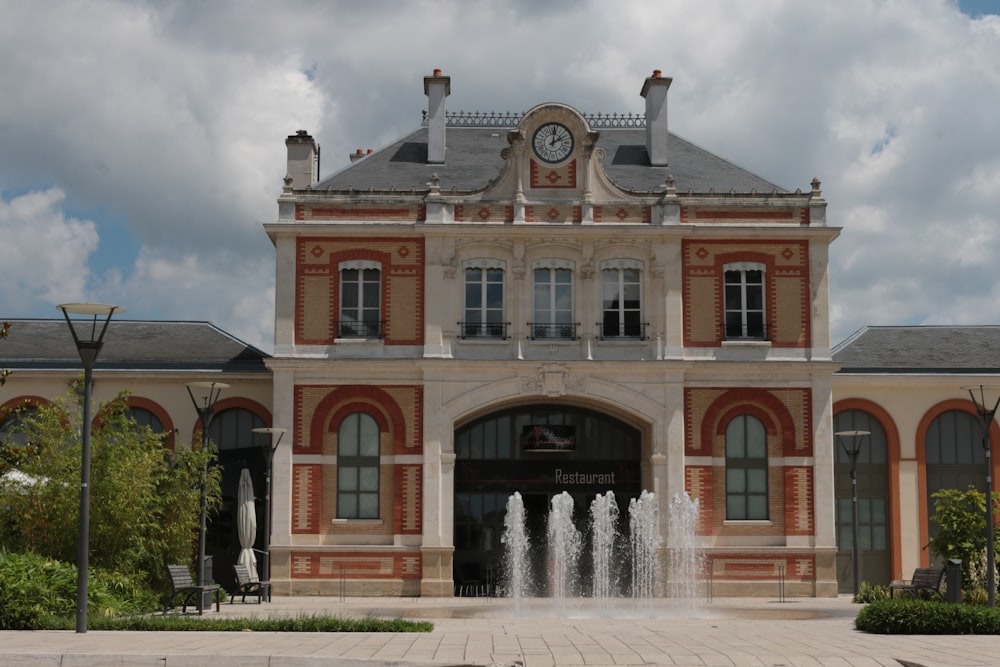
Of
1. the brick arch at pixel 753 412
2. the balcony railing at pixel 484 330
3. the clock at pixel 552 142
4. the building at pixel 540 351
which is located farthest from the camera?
the clock at pixel 552 142

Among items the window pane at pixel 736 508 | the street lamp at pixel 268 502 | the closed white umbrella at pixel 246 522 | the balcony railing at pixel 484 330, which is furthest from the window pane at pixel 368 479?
the window pane at pixel 736 508

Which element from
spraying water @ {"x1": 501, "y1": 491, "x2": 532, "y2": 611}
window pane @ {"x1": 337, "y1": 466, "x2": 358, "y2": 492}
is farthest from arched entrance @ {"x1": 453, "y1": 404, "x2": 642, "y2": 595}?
window pane @ {"x1": 337, "y1": 466, "x2": 358, "y2": 492}

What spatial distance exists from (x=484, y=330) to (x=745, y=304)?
656cm

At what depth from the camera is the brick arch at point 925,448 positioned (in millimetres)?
34094

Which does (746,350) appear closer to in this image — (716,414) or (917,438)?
(716,414)

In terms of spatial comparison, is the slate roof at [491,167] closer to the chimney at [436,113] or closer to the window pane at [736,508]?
the chimney at [436,113]

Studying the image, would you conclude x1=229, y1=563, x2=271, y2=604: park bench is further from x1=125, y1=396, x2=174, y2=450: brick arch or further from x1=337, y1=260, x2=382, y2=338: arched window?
x1=337, y1=260, x2=382, y2=338: arched window

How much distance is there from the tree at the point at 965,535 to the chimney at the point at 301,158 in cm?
1795

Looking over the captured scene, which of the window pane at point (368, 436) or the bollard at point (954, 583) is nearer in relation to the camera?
the bollard at point (954, 583)

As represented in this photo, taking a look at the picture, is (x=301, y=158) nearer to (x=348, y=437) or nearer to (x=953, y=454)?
(x=348, y=437)

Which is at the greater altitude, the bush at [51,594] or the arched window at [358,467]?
the arched window at [358,467]

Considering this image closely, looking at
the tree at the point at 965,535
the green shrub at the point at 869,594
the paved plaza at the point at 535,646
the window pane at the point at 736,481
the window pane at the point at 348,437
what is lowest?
the green shrub at the point at 869,594

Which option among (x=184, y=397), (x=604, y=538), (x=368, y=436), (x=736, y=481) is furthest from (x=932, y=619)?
(x=184, y=397)

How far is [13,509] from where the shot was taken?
2441 cm
